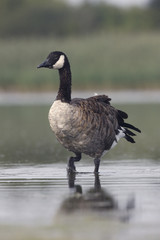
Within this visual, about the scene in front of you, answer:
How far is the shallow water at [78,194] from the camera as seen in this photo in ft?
22.1

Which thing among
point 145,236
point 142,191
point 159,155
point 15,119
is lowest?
point 15,119

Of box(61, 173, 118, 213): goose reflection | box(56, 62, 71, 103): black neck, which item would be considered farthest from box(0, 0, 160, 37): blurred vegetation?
box(61, 173, 118, 213): goose reflection

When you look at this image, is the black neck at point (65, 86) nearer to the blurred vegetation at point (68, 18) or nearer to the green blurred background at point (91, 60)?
the green blurred background at point (91, 60)

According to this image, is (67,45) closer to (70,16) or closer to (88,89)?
(88,89)

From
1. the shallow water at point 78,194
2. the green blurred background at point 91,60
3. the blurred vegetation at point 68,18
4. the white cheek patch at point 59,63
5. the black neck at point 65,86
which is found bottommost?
the blurred vegetation at point 68,18

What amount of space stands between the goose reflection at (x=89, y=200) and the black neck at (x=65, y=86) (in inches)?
57.2

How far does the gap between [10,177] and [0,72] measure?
1087 inches

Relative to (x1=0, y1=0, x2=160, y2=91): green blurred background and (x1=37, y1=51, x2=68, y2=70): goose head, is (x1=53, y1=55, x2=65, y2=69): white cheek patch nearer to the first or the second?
(x1=37, y1=51, x2=68, y2=70): goose head

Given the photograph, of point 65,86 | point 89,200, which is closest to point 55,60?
point 65,86

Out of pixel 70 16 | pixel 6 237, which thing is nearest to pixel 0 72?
pixel 6 237

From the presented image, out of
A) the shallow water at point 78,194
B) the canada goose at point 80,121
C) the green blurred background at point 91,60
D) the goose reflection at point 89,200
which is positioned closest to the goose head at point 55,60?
the canada goose at point 80,121

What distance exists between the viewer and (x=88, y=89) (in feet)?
113

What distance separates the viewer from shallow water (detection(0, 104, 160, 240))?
6.75 m

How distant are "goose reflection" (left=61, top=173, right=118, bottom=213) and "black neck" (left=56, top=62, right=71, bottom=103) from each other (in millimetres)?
1453
